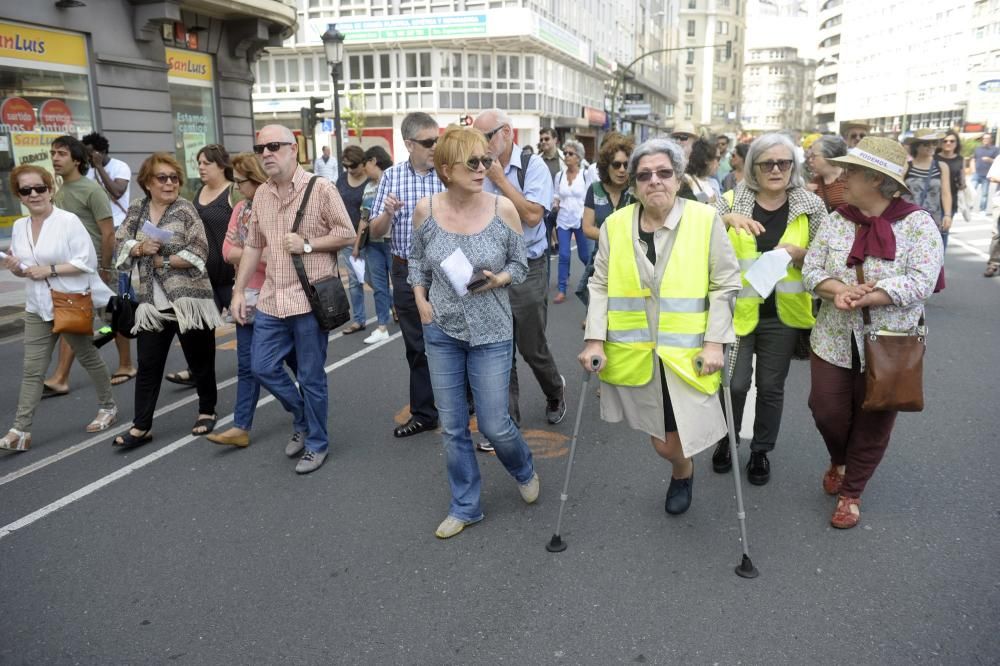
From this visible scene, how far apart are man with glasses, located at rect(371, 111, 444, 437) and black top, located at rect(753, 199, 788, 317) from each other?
2.03 metres

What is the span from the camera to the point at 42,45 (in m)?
13.0

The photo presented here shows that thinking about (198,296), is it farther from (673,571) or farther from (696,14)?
(696,14)

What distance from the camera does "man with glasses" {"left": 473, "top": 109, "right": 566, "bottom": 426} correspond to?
466 centimetres

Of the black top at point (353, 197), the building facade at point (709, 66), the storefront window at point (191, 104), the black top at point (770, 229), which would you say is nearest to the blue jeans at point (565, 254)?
the black top at point (353, 197)

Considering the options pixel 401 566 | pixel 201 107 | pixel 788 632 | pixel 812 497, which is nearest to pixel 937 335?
pixel 812 497

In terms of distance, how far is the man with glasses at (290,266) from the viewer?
176 inches

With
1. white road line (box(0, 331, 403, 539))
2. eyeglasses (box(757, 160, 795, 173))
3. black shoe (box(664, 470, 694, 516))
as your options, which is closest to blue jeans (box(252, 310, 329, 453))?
white road line (box(0, 331, 403, 539))

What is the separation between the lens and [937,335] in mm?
7789

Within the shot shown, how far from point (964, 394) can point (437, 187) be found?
4.35m

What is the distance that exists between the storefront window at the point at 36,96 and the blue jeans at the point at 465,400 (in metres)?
12.1

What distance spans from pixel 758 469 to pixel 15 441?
4.75m

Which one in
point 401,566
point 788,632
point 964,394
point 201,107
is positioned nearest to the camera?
point 788,632

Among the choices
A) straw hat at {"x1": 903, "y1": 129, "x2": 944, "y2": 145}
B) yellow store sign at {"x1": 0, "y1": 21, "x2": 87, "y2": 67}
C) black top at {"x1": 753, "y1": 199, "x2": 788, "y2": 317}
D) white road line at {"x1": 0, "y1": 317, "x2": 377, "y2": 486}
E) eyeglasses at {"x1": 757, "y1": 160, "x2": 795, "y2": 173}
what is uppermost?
yellow store sign at {"x1": 0, "y1": 21, "x2": 87, "y2": 67}

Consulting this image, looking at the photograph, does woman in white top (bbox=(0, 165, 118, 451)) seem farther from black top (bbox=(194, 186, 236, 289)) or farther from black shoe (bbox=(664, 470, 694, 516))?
black shoe (bbox=(664, 470, 694, 516))
